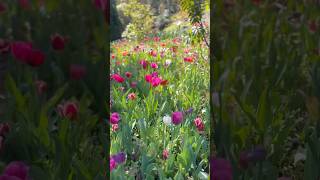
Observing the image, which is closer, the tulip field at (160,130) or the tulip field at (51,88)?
the tulip field at (51,88)

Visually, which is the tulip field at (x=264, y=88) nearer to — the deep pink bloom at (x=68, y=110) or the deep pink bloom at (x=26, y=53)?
the deep pink bloom at (x=68, y=110)

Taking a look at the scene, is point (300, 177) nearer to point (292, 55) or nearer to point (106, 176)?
point (292, 55)

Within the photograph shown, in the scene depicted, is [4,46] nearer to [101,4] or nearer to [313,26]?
[101,4]

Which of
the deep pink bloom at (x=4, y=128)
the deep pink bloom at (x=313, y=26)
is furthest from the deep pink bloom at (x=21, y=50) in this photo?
the deep pink bloom at (x=313, y=26)

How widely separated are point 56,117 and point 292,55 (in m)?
0.92

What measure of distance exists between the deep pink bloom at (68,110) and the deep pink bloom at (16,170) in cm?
24

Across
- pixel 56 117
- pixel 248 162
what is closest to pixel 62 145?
pixel 56 117

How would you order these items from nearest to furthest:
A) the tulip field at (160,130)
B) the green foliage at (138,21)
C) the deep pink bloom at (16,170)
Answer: the deep pink bloom at (16,170)
the tulip field at (160,130)
the green foliage at (138,21)

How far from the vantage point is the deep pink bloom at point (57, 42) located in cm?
174

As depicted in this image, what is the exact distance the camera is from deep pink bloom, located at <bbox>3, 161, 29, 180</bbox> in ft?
5.63

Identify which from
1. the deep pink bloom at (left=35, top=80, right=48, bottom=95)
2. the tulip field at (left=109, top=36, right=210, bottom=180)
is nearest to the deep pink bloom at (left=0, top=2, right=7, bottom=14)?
the deep pink bloom at (left=35, top=80, right=48, bottom=95)

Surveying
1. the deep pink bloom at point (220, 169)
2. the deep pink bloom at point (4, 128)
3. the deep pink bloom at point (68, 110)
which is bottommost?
the deep pink bloom at point (220, 169)

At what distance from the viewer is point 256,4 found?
5.74 feet

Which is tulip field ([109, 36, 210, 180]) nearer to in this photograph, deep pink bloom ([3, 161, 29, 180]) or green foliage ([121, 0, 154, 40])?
deep pink bloom ([3, 161, 29, 180])
